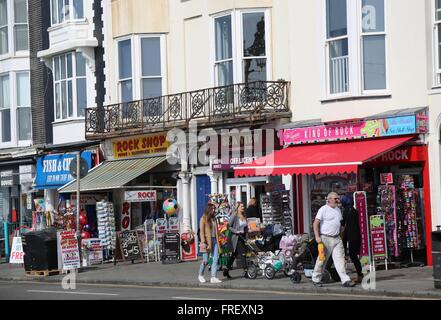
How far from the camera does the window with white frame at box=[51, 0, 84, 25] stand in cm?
3550

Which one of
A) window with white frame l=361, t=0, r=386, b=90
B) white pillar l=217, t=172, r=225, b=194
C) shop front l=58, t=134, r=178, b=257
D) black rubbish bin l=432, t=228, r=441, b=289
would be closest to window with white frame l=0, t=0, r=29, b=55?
shop front l=58, t=134, r=178, b=257

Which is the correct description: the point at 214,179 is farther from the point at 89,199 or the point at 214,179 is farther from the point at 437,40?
the point at 437,40

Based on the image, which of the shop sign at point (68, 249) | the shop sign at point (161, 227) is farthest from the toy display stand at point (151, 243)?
the shop sign at point (68, 249)

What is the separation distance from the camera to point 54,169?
36375mm

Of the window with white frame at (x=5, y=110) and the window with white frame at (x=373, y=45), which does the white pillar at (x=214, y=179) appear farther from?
the window with white frame at (x=5, y=110)

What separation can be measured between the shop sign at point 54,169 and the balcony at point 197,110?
2.25 m

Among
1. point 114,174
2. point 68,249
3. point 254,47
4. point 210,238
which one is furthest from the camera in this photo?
point 114,174

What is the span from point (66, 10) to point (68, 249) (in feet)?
37.6

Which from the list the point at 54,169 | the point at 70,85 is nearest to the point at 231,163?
the point at 70,85

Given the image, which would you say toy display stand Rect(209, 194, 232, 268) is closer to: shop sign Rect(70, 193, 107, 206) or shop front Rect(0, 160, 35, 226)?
shop sign Rect(70, 193, 107, 206)

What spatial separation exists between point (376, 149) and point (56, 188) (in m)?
16.1

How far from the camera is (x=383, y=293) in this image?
63.2 feet
